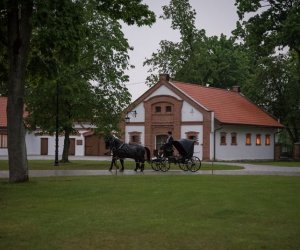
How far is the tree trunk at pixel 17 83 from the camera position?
66.7 feet

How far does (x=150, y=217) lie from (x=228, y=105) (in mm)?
44356

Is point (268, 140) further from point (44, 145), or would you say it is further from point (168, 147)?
point (168, 147)

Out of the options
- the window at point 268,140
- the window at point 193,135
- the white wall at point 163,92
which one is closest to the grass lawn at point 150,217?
the window at point 193,135

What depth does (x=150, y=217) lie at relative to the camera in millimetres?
12281

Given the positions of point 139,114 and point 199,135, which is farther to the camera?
point 139,114

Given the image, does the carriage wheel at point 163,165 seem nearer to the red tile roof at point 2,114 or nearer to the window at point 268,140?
the window at point 268,140

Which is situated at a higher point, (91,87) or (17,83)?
(91,87)

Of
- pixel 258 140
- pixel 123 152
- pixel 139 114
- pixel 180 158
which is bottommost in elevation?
pixel 180 158

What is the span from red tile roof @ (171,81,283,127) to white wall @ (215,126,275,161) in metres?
0.89

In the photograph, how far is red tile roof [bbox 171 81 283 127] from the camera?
173ft

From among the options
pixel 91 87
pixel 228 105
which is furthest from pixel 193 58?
pixel 91 87

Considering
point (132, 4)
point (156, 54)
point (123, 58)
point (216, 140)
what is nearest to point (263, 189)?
point (132, 4)

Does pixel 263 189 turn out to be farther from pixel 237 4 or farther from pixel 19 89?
pixel 237 4

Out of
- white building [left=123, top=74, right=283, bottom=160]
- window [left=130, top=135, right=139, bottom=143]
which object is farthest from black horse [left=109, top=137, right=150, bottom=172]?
window [left=130, top=135, right=139, bottom=143]
